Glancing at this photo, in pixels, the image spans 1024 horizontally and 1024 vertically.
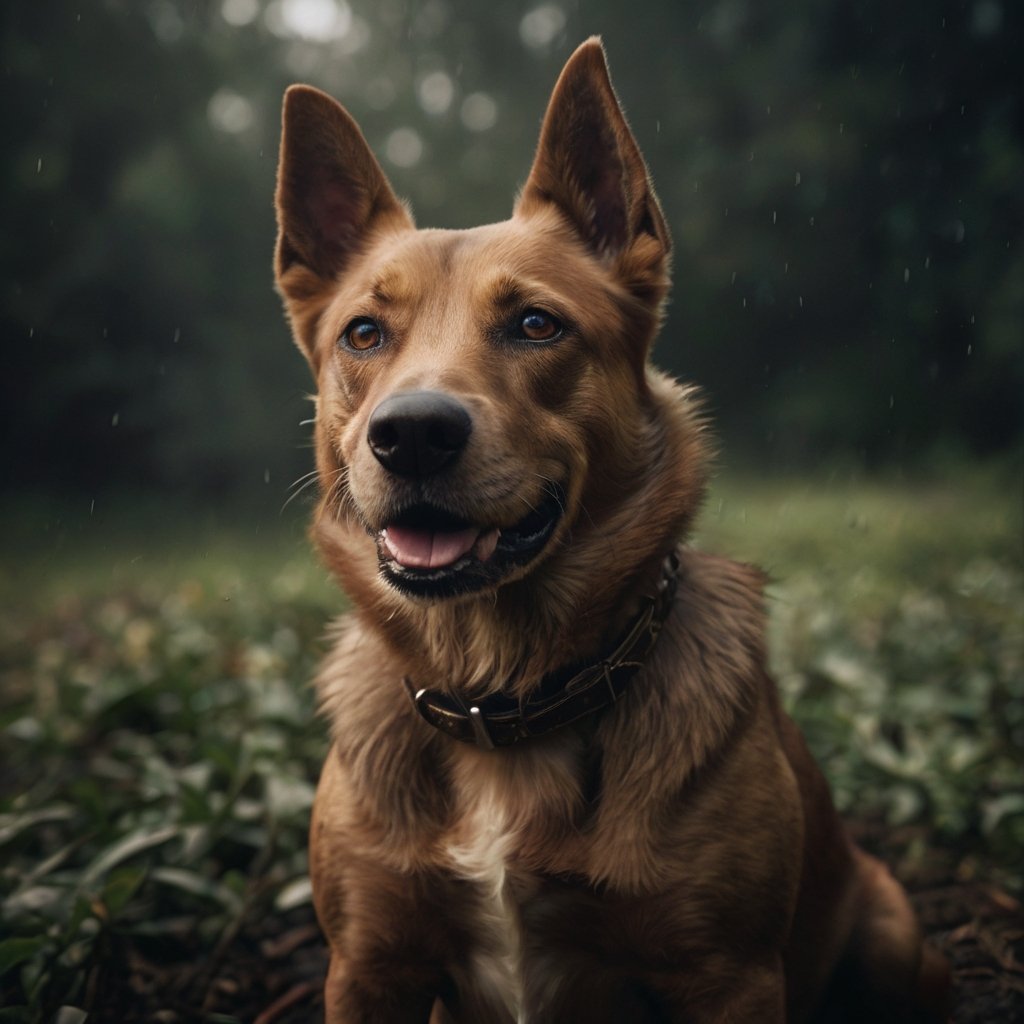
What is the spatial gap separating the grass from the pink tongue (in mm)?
838

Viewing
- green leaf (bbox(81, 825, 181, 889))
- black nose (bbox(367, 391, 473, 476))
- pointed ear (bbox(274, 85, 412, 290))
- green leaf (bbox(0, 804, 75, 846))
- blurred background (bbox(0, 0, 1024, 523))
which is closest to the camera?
A: black nose (bbox(367, 391, 473, 476))

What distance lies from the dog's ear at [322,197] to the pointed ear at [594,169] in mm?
444

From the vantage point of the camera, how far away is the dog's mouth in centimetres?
222

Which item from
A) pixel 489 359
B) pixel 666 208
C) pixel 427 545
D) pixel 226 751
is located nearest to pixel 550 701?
pixel 427 545

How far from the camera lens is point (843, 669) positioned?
4.28m

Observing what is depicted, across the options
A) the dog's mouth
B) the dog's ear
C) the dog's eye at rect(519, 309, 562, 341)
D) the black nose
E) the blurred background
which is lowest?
the blurred background

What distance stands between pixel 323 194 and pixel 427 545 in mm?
1237

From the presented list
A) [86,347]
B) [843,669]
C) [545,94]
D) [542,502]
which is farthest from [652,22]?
[542,502]

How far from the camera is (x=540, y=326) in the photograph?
2506mm

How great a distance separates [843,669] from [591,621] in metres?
2.30

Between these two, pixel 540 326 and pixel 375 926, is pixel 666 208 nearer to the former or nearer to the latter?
pixel 540 326

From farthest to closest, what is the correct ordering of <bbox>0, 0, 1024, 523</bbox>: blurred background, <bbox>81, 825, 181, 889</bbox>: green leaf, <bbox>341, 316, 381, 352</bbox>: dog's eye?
<bbox>0, 0, 1024, 523</bbox>: blurred background
<bbox>81, 825, 181, 889</bbox>: green leaf
<bbox>341, 316, 381, 352</bbox>: dog's eye

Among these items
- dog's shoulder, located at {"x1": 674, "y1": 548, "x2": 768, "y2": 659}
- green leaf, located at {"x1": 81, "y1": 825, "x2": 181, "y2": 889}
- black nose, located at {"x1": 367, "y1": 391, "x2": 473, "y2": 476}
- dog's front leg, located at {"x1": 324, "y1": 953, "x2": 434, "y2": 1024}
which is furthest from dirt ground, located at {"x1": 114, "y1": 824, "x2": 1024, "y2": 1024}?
black nose, located at {"x1": 367, "y1": 391, "x2": 473, "y2": 476}

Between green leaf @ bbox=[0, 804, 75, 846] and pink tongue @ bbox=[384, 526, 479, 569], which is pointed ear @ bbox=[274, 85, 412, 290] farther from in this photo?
green leaf @ bbox=[0, 804, 75, 846]
